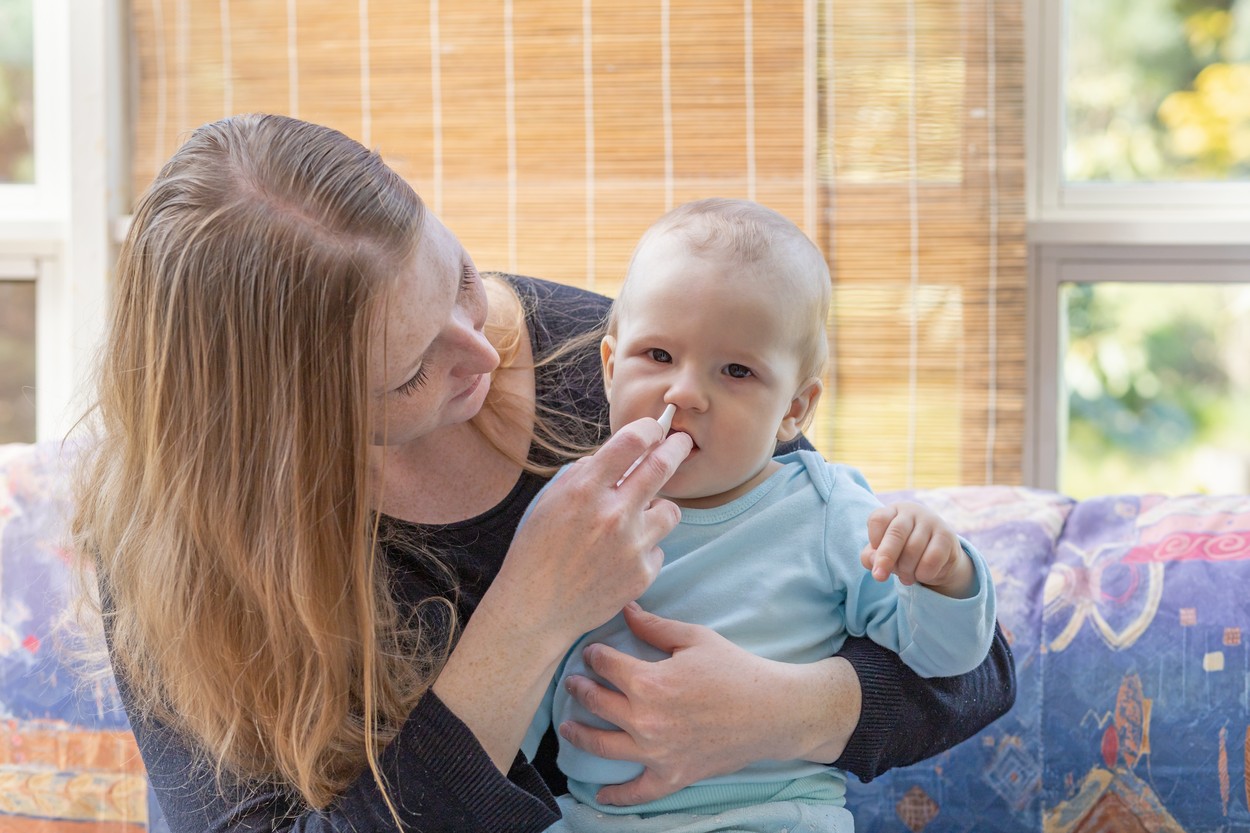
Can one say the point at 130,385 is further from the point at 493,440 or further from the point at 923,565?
the point at 923,565

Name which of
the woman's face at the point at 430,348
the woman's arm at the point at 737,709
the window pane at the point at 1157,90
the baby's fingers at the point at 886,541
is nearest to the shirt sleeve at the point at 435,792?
the woman's arm at the point at 737,709

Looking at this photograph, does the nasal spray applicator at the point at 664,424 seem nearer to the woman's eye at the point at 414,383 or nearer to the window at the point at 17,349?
the woman's eye at the point at 414,383

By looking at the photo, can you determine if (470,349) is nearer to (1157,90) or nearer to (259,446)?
(259,446)

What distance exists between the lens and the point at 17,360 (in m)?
2.76

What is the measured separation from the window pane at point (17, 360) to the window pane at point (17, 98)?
0.87ft

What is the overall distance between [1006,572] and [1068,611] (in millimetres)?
95

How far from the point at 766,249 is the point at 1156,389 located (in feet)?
5.92

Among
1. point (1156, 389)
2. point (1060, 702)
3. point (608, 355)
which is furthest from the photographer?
point (1156, 389)

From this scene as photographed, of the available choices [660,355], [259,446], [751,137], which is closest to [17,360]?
[751,137]

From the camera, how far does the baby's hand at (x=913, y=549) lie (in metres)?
1.04

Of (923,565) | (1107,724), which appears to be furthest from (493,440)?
(1107,724)

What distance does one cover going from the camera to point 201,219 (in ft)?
3.40

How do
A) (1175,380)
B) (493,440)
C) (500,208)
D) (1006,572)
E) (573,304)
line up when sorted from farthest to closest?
1. (1175,380)
2. (500,208)
3. (1006,572)
4. (573,304)
5. (493,440)

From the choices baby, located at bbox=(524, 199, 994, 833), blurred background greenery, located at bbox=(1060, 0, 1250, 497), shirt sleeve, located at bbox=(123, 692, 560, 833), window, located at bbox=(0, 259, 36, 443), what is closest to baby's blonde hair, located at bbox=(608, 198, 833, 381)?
baby, located at bbox=(524, 199, 994, 833)
